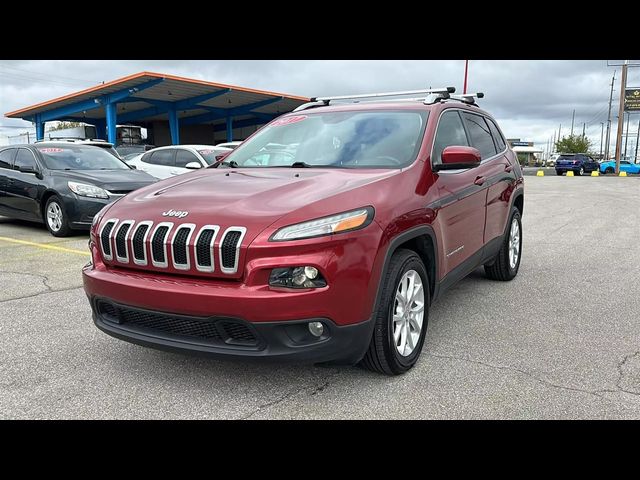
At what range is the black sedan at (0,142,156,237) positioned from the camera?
816 cm

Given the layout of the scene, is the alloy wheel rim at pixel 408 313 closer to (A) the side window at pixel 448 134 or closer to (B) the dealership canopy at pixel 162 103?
(A) the side window at pixel 448 134

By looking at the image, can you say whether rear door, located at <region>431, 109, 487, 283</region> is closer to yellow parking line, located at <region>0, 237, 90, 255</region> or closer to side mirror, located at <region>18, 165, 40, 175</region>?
yellow parking line, located at <region>0, 237, 90, 255</region>

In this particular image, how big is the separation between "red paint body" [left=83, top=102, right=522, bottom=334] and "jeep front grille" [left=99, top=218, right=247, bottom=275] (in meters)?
0.03

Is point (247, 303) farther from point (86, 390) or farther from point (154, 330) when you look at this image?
point (86, 390)

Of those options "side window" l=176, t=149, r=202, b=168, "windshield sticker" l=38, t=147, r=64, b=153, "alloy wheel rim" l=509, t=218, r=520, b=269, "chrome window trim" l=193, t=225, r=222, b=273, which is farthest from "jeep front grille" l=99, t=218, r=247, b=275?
"side window" l=176, t=149, r=202, b=168

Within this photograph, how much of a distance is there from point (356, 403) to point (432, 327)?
1.49 m

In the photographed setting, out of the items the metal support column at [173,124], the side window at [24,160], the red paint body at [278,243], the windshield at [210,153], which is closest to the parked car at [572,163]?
the metal support column at [173,124]

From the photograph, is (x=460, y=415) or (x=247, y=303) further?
(x=460, y=415)

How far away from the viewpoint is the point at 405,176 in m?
3.45

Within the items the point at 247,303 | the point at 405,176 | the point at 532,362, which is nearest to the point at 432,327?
the point at 532,362

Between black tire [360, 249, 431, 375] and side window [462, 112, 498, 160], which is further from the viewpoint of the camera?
side window [462, 112, 498, 160]

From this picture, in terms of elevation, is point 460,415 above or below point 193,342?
below

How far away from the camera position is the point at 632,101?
155 ft

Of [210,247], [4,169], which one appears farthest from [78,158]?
[210,247]
